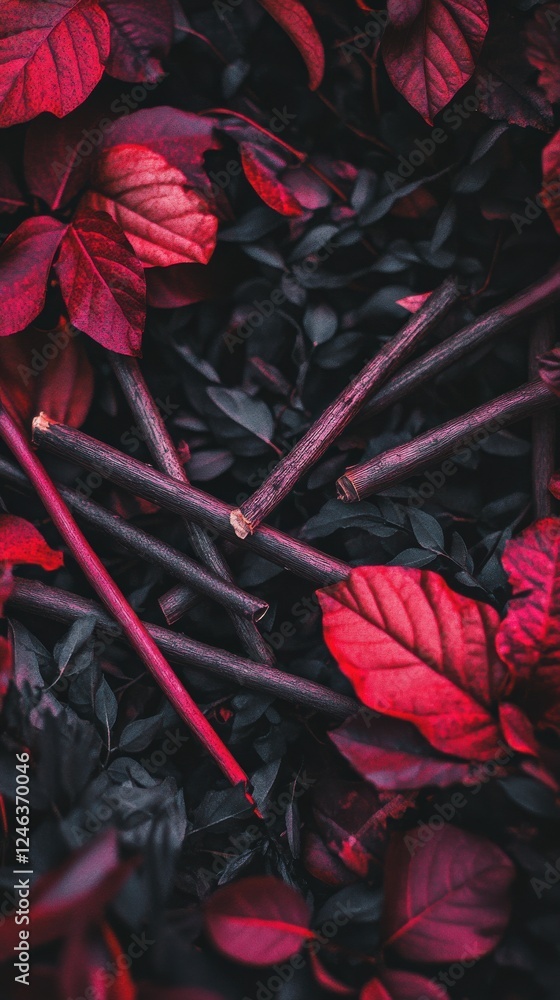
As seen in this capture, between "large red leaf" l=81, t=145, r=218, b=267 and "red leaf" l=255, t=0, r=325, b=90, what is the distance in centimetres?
25

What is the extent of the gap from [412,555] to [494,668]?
208mm

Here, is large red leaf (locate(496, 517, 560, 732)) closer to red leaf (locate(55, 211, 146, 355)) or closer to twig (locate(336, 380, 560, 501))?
twig (locate(336, 380, 560, 501))

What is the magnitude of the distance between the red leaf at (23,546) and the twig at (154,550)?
0.23 feet

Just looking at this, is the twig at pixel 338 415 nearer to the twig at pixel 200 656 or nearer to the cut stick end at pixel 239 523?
the cut stick end at pixel 239 523

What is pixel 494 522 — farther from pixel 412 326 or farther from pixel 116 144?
pixel 116 144

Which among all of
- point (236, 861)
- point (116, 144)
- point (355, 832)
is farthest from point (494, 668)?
point (116, 144)

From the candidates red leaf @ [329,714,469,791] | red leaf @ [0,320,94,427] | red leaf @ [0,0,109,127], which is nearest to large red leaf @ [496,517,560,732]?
red leaf @ [329,714,469,791]

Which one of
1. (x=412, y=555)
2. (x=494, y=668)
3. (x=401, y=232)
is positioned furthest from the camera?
(x=401, y=232)

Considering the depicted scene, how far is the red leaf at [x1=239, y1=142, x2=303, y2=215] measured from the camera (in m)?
1.01

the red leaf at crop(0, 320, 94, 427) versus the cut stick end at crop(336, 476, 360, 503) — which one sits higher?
the cut stick end at crop(336, 476, 360, 503)

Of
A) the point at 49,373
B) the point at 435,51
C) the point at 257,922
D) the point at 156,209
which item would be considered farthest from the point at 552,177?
the point at 257,922

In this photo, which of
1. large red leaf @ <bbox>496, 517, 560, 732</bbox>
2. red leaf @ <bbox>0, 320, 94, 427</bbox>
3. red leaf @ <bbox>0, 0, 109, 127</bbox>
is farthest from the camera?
red leaf @ <bbox>0, 320, 94, 427</bbox>

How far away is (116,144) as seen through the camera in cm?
103

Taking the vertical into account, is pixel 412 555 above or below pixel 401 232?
below
